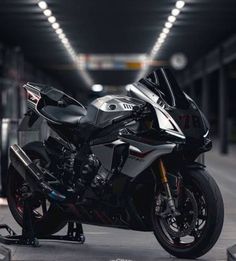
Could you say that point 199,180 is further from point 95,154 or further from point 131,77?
point 131,77

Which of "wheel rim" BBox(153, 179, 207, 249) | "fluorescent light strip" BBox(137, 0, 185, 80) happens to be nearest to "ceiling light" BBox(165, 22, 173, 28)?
"fluorescent light strip" BBox(137, 0, 185, 80)

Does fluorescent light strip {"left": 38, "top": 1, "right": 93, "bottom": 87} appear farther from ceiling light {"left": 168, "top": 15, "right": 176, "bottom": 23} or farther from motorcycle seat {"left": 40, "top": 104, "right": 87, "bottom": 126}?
motorcycle seat {"left": 40, "top": 104, "right": 87, "bottom": 126}

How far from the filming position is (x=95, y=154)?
23.6 feet

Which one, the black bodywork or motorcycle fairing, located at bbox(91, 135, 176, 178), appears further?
the black bodywork

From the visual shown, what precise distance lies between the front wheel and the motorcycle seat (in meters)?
1.12

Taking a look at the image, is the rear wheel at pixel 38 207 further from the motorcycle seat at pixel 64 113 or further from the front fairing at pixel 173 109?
the front fairing at pixel 173 109

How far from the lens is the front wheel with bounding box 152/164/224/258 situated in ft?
21.7

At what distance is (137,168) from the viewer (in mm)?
6832

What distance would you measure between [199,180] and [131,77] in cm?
4731

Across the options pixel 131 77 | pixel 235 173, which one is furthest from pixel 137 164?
pixel 131 77

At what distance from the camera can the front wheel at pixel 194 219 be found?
663 cm

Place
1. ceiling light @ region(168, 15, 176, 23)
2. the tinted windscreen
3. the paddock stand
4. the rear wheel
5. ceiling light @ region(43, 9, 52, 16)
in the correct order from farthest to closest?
1. ceiling light @ region(168, 15, 176, 23)
2. ceiling light @ region(43, 9, 52, 16)
3. the rear wheel
4. the paddock stand
5. the tinted windscreen

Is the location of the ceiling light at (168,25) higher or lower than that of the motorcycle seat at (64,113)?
higher

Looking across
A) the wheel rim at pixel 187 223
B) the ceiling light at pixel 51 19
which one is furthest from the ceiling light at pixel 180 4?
the wheel rim at pixel 187 223
